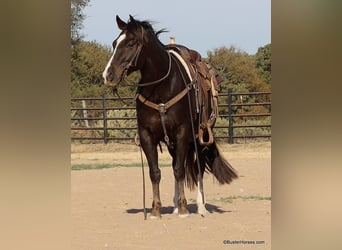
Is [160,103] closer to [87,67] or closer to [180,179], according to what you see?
[180,179]

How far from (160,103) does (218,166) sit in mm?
777

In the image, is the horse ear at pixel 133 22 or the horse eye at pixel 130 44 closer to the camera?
the horse ear at pixel 133 22

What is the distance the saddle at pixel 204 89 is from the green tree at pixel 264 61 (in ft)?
2.89

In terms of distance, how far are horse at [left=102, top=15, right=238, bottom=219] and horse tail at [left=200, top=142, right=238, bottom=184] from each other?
0.25 meters

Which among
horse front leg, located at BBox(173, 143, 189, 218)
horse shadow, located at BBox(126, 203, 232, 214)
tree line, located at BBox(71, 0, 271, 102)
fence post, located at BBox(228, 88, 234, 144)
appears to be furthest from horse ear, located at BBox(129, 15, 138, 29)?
horse shadow, located at BBox(126, 203, 232, 214)

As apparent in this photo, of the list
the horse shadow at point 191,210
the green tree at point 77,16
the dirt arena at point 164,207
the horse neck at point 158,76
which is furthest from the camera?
the horse shadow at point 191,210

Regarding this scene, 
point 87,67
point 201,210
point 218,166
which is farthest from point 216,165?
point 87,67

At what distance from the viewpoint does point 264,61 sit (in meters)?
1.97

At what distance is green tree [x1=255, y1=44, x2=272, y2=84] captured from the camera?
1895 mm

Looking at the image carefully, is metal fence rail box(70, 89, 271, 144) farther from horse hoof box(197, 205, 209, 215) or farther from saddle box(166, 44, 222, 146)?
horse hoof box(197, 205, 209, 215)

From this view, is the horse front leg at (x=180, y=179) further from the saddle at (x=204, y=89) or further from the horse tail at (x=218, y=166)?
the horse tail at (x=218, y=166)

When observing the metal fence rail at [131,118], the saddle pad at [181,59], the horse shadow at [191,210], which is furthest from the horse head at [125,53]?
the horse shadow at [191,210]

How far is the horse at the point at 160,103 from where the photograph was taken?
8.80 ft
